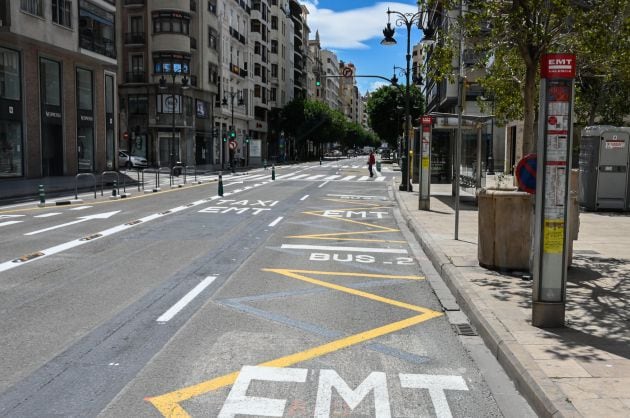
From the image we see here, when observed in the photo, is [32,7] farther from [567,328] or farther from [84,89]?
[567,328]

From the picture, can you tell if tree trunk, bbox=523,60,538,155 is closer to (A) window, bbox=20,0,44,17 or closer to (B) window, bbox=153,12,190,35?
(A) window, bbox=20,0,44,17

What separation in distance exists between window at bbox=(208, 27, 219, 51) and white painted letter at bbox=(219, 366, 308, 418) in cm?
5791

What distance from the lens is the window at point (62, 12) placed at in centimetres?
3328

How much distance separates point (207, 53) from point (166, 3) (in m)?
6.06

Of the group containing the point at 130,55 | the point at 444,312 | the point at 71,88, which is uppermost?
the point at 130,55

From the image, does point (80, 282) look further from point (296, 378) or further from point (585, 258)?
point (585, 258)

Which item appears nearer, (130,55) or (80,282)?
(80,282)

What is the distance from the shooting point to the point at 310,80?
133750 millimetres

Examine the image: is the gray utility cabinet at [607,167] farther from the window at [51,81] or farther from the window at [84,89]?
the window at [84,89]

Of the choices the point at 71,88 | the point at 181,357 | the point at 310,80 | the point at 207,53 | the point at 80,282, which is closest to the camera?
the point at 181,357

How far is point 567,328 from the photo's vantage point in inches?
235

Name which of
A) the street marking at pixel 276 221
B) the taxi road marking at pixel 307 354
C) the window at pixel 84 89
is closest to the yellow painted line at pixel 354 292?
the taxi road marking at pixel 307 354

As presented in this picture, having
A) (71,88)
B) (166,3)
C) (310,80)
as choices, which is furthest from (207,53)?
(310,80)

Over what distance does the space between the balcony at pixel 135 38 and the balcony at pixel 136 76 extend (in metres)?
2.60
